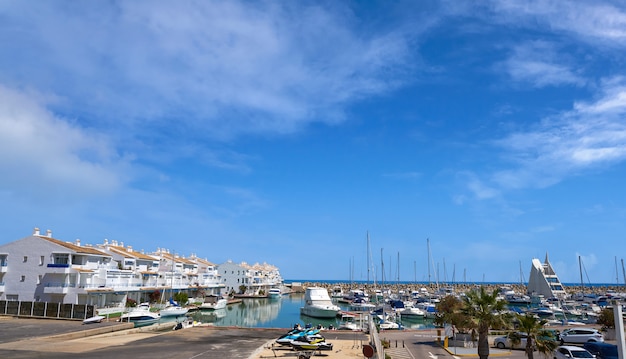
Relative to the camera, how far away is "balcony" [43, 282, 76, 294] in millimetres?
63706

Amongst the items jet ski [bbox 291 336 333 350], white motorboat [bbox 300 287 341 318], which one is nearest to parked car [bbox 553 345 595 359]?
jet ski [bbox 291 336 333 350]

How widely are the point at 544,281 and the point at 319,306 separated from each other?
74820mm

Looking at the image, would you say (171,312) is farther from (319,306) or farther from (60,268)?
(319,306)

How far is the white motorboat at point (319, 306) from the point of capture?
80.8 meters

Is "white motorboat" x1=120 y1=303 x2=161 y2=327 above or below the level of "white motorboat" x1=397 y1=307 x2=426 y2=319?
above

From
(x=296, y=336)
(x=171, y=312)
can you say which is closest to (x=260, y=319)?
(x=171, y=312)

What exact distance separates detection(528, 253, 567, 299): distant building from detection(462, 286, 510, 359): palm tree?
107698 millimetres

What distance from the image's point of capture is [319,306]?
A: 3219 inches

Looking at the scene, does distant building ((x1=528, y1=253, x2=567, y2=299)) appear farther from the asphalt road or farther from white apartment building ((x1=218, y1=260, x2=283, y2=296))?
the asphalt road

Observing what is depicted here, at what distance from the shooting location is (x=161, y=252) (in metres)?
114

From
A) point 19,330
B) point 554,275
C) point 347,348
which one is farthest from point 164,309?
point 554,275

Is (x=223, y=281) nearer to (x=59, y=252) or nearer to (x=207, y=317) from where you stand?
(x=207, y=317)

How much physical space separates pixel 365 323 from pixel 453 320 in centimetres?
1834

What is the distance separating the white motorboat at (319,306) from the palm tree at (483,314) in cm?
5444
